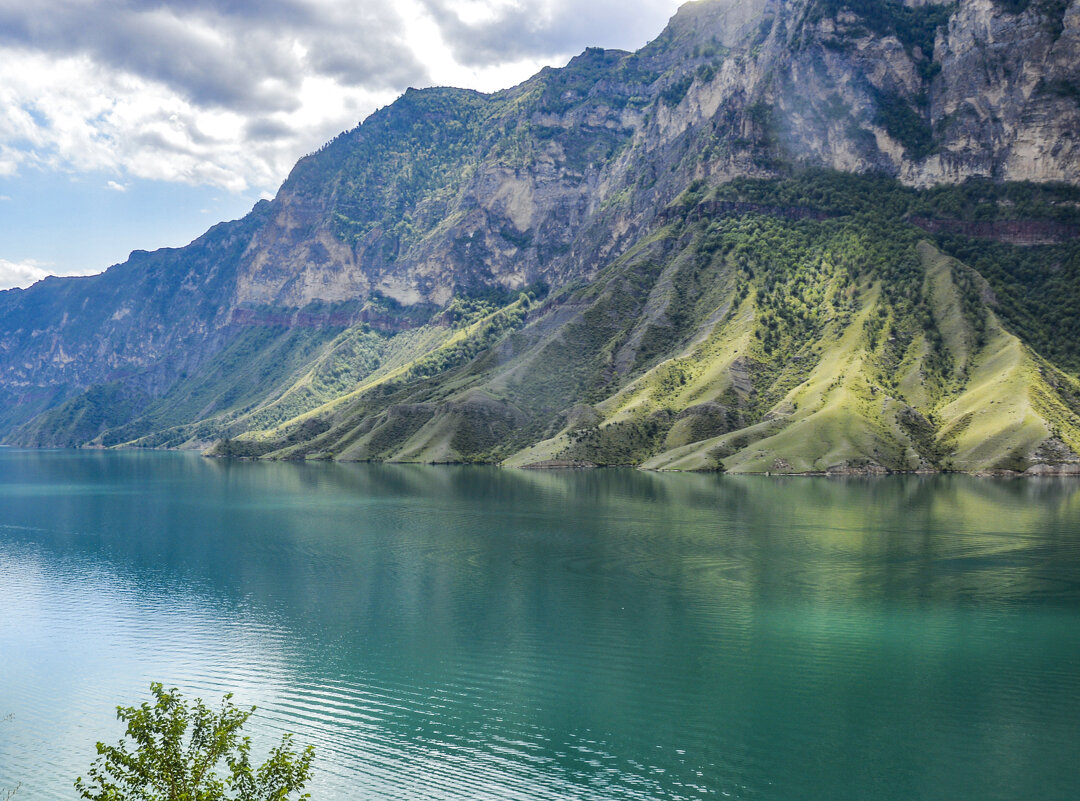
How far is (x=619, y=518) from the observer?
457ft

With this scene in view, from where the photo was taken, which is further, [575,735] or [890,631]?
[890,631]

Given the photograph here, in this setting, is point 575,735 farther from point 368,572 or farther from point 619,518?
point 619,518

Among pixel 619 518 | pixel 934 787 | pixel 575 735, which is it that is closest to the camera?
pixel 934 787

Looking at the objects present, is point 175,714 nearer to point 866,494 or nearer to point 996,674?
point 996,674

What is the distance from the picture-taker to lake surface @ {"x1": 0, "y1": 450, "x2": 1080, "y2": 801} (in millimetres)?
45844

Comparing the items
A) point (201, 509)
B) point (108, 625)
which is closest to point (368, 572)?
point (108, 625)

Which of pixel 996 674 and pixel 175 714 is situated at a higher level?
pixel 175 714

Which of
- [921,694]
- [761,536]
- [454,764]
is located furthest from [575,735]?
[761,536]

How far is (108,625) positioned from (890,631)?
69.4 metres

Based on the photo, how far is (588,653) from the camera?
213 ft

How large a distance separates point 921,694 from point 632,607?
2840 cm

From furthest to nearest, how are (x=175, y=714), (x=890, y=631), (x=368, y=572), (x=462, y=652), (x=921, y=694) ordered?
(x=368, y=572) < (x=890, y=631) < (x=462, y=652) < (x=921, y=694) < (x=175, y=714)

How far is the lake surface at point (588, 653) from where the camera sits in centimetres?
4584

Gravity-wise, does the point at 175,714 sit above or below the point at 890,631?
above
